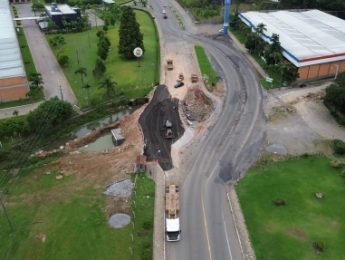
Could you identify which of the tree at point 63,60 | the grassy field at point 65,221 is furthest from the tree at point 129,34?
the grassy field at point 65,221

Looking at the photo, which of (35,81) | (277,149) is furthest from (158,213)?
(35,81)

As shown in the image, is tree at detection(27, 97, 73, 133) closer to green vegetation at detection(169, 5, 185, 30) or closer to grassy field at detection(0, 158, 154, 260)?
grassy field at detection(0, 158, 154, 260)

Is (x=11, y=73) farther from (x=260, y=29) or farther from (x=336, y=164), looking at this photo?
(x=336, y=164)

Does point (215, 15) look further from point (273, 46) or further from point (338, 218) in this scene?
point (338, 218)

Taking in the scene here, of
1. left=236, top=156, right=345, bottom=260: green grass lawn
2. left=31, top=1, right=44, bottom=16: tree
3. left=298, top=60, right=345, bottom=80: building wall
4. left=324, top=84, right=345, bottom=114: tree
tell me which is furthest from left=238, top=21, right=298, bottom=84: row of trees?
left=31, top=1, right=44, bottom=16: tree

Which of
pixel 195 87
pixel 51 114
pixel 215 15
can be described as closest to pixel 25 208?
pixel 51 114
